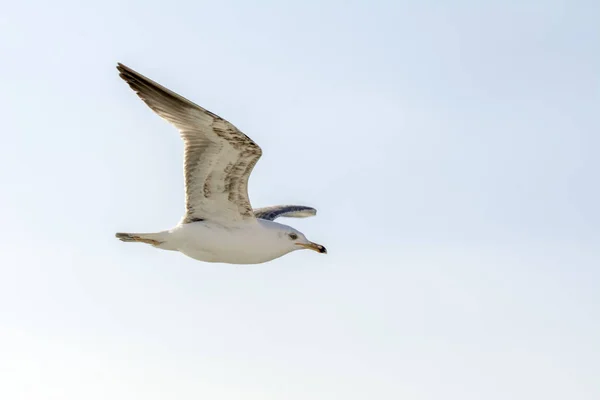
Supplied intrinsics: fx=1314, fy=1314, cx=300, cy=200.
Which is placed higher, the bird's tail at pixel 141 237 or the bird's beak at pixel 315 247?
the bird's beak at pixel 315 247

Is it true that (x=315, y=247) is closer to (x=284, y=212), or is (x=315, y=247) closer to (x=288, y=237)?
(x=288, y=237)

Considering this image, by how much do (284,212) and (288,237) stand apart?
4826mm

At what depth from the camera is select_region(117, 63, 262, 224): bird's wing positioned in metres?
18.5

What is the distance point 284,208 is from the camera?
2534cm

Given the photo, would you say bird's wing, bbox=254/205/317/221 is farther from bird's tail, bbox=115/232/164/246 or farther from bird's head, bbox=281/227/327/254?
bird's tail, bbox=115/232/164/246

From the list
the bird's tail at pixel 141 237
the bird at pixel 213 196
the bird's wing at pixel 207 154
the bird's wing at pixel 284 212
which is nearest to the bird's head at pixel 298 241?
the bird at pixel 213 196

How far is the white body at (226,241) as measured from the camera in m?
19.5

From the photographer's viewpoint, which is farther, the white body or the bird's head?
the bird's head

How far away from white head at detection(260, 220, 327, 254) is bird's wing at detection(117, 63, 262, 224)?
54cm

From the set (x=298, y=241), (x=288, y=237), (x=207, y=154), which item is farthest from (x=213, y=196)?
(x=298, y=241)

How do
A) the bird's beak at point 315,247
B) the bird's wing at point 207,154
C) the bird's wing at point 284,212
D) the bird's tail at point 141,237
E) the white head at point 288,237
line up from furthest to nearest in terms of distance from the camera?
the bird's wing at point 284,212 → the bird's beak at point 315,247 → the white head at point 288,237 → the bird's tail at point 141,237 → the bird's wing at point 207,154

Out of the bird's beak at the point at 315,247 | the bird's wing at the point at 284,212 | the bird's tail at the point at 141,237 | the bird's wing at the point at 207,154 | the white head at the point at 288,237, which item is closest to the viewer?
the bird's wing at the point at 207,154

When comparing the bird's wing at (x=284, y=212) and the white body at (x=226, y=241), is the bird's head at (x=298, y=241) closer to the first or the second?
the white body at (x=226, y=241)

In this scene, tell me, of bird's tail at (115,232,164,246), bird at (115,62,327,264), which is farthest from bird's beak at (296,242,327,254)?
bird's tail at (115,232,164,246)
